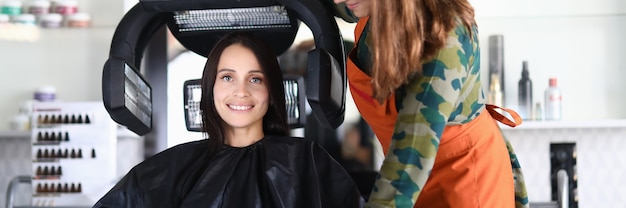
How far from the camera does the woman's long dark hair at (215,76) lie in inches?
78.6

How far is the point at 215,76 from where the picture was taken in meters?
2.01

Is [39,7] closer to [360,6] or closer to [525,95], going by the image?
[525,95]

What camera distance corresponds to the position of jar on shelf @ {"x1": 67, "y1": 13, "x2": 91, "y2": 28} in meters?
4.35

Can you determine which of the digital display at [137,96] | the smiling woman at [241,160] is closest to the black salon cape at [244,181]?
the smiling woman at [241,160]

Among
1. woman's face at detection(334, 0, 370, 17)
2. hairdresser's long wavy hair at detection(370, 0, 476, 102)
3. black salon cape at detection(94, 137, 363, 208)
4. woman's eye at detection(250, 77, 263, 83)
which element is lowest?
black salon cape at detection(94, 137, 363, 208)

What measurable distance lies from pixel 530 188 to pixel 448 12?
121 inches

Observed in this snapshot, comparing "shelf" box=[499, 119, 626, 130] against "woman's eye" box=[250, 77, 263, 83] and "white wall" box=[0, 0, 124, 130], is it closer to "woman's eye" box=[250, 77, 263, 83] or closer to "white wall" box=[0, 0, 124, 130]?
"white wall" box=[0, 0, 124, 130]

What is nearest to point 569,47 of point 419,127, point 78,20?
point 78,20

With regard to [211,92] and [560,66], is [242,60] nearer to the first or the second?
[211,92]

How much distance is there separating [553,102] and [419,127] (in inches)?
114

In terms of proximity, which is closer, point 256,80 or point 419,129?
point 419,129

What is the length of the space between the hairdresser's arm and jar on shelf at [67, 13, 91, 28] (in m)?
3.20

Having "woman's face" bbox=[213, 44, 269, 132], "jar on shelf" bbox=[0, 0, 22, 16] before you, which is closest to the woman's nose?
"woman's face" bbox=[213, 44, 269, 132]

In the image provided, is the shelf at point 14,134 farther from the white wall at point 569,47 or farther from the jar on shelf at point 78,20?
the white wall at point 569,47
